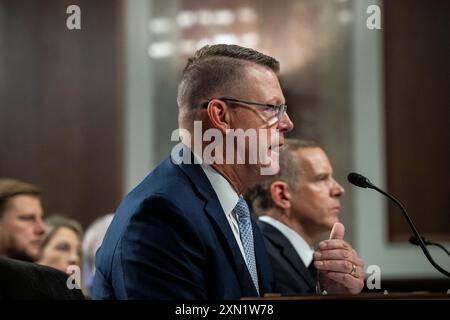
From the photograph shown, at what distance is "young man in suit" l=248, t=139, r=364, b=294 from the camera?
7.90 ft

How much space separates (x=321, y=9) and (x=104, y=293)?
9.44ft

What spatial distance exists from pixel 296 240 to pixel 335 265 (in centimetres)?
41

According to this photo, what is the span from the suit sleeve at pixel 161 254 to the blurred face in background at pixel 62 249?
3.27 ft

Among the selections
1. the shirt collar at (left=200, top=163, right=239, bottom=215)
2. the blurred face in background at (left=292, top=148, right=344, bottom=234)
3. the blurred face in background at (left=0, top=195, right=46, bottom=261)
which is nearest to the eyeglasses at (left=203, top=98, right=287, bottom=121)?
the shirt collar at (left=200, top=163, right=239, bottom=215)

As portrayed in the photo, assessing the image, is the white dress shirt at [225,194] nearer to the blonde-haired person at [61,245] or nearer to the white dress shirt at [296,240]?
the white dress shirt at [296,240]

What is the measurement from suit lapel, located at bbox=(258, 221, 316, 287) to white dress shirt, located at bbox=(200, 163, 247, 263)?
0.45 meters

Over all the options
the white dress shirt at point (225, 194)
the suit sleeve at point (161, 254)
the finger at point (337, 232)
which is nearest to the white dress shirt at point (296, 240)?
the finger at point (337, 232)

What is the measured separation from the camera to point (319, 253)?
2.15 meters

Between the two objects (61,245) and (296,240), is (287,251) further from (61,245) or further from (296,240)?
(61,245)

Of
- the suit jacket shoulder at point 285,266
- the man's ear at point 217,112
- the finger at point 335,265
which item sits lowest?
the suit jacket shoulder at point 285,266

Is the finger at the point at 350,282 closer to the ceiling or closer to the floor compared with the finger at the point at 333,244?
closer to the floor

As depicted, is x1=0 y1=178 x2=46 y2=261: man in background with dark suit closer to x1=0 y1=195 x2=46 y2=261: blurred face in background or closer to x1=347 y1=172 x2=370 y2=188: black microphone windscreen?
x1=0 y1=195 x2=46 y2=261: blurred face in background

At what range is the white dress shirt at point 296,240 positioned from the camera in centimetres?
250

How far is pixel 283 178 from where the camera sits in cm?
258
